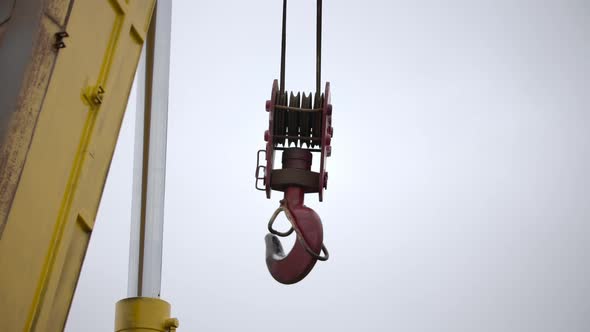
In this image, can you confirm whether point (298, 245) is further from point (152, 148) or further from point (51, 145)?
point (51, 145)

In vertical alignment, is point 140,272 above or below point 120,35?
below

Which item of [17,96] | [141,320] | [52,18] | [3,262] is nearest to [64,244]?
[3,262]

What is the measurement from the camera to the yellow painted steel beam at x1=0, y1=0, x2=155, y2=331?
2.32 metres

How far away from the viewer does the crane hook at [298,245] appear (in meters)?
3.31

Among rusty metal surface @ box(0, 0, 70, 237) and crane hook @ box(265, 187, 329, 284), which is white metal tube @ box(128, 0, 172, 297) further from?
rusty metal surface @ box(0, 0, 70, 237)

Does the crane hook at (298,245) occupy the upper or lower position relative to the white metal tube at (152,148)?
lower

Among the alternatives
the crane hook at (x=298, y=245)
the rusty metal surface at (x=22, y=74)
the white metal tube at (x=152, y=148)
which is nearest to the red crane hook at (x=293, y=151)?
the crane hook at (x=298, y=245)

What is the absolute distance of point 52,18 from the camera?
2.49 meters

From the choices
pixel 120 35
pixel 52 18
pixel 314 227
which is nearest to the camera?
pixel 52 18

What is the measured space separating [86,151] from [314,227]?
106cm

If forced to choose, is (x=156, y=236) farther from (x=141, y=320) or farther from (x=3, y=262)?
(x=3, y=262)

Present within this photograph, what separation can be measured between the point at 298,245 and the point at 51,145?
1.22 meters

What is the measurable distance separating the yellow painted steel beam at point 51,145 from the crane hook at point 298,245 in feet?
2.90

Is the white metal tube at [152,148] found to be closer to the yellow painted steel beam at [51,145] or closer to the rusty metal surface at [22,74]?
the yellow painted steel beam at [51,145]
